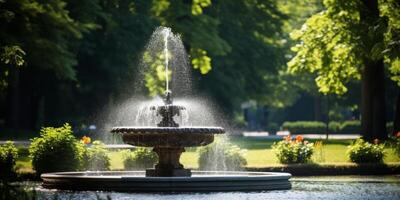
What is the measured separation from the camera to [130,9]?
5650cm

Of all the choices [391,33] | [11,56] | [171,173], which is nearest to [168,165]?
[171,173]

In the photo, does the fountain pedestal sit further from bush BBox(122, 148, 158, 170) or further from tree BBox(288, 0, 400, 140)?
tree BBox(288, 0, 400, 140)

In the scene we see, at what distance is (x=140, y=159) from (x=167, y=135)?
219 inches

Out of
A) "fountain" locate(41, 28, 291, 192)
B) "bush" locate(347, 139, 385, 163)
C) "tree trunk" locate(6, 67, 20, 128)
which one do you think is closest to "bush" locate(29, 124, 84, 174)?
"fountain" locate(41, 28, 291, 192)

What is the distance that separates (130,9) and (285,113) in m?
54.3

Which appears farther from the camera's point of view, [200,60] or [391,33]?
[200,60]

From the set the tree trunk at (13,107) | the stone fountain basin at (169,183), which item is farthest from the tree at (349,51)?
the stone fountain basin at (169,183)

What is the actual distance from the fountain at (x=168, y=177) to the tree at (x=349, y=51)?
15.5 meters

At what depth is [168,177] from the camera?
21734 mm

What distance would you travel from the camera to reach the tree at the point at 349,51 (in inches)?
1531

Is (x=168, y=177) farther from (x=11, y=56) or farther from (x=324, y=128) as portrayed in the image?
(x=324, y=128)

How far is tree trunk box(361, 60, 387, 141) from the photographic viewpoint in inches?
1640

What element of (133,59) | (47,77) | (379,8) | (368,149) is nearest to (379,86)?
(379,8)

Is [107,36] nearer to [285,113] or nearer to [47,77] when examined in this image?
[47,77]
